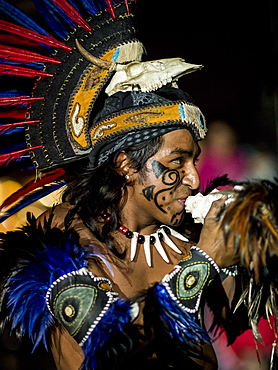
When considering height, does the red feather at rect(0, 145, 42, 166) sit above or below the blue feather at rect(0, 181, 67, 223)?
above

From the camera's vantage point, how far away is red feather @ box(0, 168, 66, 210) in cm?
201

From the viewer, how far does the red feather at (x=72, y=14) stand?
1872mm

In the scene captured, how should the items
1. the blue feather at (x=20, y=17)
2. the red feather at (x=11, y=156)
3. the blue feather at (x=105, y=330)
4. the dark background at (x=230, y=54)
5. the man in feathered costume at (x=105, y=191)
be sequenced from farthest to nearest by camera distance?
1. the dark background at (x=230, y=54)
2. the red feather at (x=11, y=156)
3. the blue feather at (x=20, y=17)
4. the man in feathered costume at (x=105, y=191)
5. the blue feather at (x=105, y=330)

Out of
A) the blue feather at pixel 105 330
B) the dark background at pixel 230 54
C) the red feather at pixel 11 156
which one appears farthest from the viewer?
the dark background at pixel 230 54

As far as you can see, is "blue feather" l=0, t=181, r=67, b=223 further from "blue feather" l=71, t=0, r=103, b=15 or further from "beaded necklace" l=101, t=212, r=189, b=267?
"blue feather" l=71, t=0, r=103, b=15

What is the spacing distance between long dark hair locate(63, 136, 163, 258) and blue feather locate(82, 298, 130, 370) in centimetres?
33

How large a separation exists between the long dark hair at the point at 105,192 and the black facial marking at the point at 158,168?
1.4 inches

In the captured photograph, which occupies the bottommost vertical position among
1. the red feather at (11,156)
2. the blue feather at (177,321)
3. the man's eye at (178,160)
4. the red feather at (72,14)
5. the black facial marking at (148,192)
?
the blue feather at (177,321)

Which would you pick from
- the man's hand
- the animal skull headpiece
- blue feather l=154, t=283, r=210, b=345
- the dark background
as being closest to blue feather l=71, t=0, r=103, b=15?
the animal skull headpiece

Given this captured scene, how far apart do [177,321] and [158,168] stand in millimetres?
546

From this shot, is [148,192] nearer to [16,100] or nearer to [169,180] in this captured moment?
[169,180]

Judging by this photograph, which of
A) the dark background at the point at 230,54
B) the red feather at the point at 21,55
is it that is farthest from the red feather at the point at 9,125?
the dark background at the point at 230,54

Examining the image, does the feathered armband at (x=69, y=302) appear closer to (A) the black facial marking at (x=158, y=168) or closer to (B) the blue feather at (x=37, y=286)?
(B) the blue feather at (x=37, y=286)

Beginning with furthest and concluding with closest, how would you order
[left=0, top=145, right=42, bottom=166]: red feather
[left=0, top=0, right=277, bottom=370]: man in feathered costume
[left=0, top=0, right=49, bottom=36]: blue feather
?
[left=0, top=145, right=42, bottom=166]: red feather, [left=0, top=0, right=49, bottom=36]: blue feather, [left=0, top=0, right=277, bottom=370]: man in feathered costume
